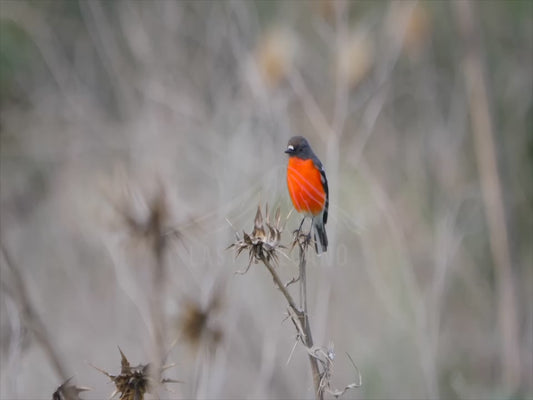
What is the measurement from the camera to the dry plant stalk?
8.37 ft

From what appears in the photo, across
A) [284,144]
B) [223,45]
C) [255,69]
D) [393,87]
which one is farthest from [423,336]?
[393,87]

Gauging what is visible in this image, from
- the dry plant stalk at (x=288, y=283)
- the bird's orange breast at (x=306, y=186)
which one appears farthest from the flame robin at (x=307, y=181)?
the dry plant stalk at (x=288, y=283)

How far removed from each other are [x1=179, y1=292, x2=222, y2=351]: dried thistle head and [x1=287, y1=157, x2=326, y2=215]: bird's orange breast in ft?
2.15

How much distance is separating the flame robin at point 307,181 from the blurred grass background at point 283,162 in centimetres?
131

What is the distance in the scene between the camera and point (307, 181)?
387 cm

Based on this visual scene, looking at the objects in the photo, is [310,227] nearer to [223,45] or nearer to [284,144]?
[284,144]

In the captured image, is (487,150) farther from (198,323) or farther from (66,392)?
(66,392)

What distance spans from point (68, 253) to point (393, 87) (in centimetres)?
437

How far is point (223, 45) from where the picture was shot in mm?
8078

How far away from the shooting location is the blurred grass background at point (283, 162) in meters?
6.74

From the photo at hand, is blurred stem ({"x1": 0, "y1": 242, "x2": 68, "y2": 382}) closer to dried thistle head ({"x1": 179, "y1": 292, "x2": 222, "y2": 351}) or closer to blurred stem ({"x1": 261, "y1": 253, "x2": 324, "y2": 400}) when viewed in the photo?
dried thistle head ({"x1": 179, "y1": 292, "x2": 222, "y2": 351})

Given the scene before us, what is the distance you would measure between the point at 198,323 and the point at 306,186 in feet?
2.79

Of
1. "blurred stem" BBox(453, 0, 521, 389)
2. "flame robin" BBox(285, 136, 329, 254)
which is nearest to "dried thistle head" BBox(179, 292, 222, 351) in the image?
"flame robin" BBox(285, 136, 329, 254)

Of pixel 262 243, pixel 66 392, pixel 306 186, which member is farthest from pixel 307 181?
pixel 66 392
